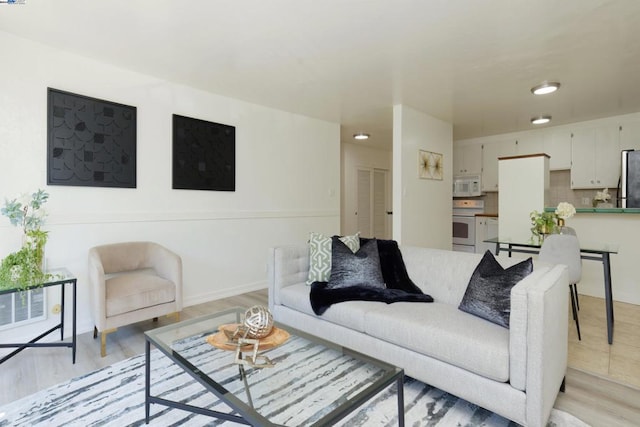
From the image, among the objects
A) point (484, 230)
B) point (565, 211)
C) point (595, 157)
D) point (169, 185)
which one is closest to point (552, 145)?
point (595, 157)

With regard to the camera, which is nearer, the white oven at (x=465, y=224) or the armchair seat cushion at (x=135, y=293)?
the armchair seat cushion at (x=135, y=293)

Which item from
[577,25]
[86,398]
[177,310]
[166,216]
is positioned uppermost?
[577,25]

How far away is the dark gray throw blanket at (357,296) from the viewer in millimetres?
2305

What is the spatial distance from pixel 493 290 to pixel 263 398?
4.56ft

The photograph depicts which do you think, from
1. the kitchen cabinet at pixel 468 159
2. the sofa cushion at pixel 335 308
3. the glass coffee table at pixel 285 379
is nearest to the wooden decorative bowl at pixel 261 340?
the glass coffee table at pixel 285 379

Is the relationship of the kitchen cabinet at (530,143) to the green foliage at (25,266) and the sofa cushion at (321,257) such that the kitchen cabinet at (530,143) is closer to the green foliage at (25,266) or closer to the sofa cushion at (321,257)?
the sofa cushion at (321,257)

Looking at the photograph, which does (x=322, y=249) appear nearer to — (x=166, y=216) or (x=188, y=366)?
(x=188, y=366)

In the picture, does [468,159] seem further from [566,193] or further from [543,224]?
[543,224]

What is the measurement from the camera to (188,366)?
1451mm

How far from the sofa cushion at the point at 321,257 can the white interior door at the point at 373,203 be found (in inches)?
169

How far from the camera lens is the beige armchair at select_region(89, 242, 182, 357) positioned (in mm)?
2424

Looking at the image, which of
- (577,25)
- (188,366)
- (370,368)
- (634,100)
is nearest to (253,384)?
(188,366)

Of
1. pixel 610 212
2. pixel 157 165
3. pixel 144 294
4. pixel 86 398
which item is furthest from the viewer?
pixel 610 212

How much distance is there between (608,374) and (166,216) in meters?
3.83
